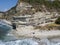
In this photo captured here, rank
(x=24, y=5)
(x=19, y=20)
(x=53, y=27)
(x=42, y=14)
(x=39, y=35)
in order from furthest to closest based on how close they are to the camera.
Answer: (x=24, y=5), (x=42, y=14), (x=19, y=20), (x=53, y=27), (x=39, y=35)

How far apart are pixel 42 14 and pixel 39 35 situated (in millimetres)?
25051

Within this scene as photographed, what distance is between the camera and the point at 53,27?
4847cm

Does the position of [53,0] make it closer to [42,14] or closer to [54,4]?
[54,4]

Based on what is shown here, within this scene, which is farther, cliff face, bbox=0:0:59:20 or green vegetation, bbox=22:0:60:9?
green vegetation, bbox=22:0:60:9

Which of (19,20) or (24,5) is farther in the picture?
(24,5)

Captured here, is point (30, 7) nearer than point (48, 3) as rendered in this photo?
Yes

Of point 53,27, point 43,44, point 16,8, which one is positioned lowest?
point 16,8

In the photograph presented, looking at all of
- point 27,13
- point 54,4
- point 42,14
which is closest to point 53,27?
point 42,14

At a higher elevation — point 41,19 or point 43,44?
point 43,44

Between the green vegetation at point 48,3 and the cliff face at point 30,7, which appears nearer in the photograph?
the cliff face at point 30,7

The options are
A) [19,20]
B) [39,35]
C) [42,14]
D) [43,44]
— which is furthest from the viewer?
[42,14]

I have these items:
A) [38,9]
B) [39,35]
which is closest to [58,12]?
[38,9]

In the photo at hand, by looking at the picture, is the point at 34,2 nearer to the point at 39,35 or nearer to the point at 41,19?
the point at 41,19

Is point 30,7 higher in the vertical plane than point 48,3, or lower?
higher
